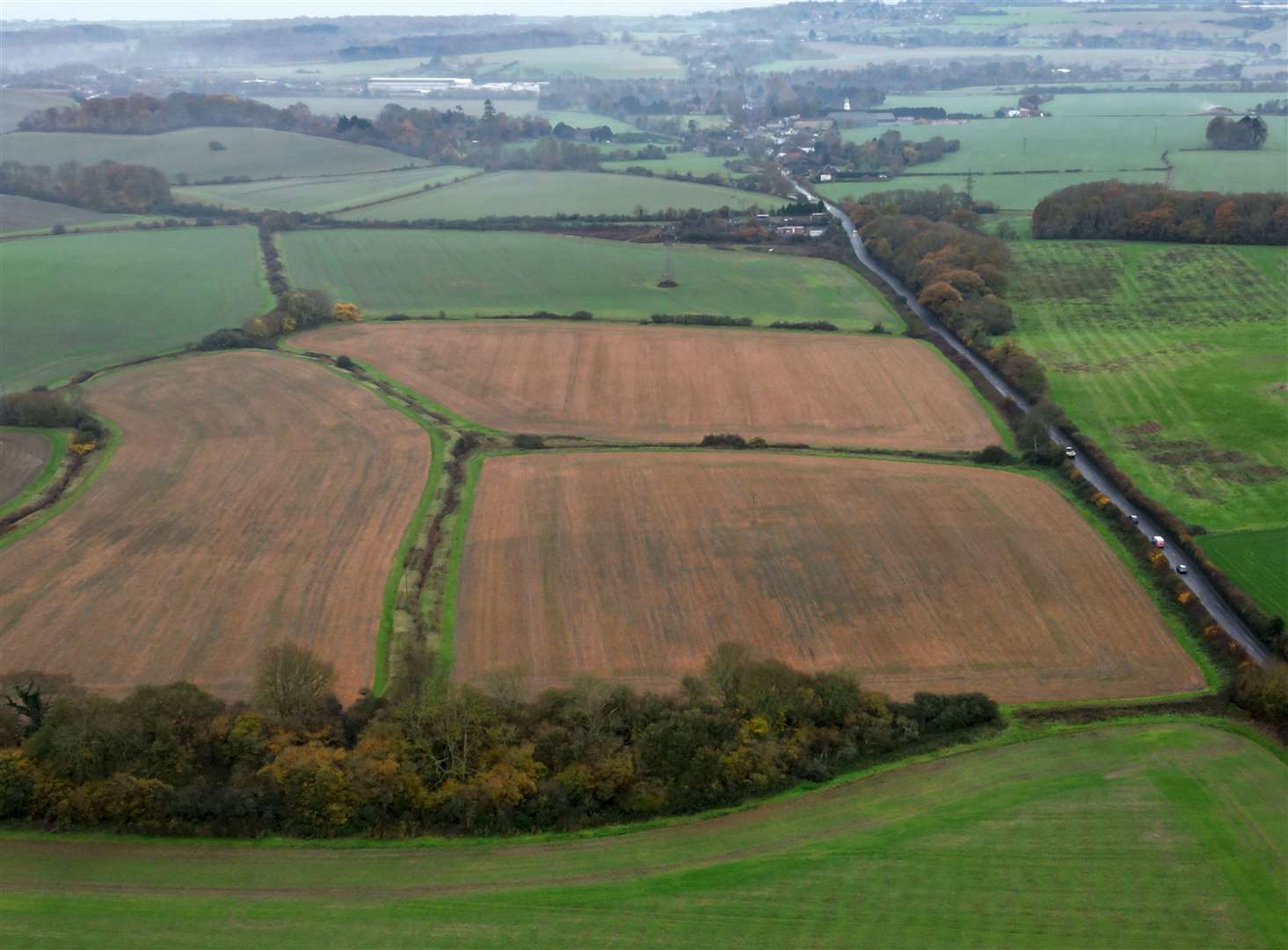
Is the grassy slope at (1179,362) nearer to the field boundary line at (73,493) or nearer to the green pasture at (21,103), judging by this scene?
the field boundary line at (73,493)

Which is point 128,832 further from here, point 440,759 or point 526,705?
point 526,705

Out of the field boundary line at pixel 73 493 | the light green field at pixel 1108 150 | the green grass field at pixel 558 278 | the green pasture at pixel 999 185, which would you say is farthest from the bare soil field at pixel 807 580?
the light green field at pixel 1108 150

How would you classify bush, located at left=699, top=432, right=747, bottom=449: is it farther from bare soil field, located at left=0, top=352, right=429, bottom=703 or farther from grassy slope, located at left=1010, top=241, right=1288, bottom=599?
grassy slope, located at left=1010, top=241, right=1288, bottom=599

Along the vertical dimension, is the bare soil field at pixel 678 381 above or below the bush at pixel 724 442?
below

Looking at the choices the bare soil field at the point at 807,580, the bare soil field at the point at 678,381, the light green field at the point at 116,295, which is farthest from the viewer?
the light green field at the point at 116,295

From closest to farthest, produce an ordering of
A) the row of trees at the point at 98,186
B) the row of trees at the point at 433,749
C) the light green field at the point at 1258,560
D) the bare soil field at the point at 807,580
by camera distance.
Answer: the row of trees at the point at 433,749, the bare soil field at the point at 807,580, the light green field at the point at 1258,560, the row of trees at the point at 98,186

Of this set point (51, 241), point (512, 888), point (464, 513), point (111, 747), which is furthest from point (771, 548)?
point (51, 241)

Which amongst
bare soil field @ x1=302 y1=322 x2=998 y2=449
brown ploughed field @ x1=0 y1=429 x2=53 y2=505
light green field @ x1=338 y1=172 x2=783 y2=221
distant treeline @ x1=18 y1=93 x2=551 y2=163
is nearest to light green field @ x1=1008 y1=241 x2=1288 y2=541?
bare soil field @ x1=302 y1=322 x2=998 y2=449
